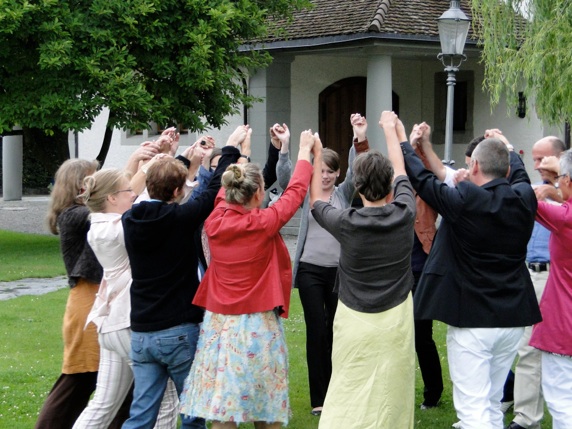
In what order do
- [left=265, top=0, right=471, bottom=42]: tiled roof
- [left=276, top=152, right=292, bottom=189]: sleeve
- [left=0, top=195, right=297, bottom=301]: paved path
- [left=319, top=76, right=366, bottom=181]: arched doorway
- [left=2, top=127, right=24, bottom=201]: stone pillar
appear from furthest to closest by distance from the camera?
[left=2, top=127, right=24, bottom=201]: stone pillar → [left=319, top=76, right=366, bottom=181]: arched doorway → [left=265, top=0, right=471, bottom=42]: tiled roof → [left=0, top=195, right=297, bottom=301]: paved path → [left=276, top=152, right=292, bottom=189]: sleeve

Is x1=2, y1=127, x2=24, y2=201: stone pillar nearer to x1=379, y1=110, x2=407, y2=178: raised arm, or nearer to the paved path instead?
the paved path

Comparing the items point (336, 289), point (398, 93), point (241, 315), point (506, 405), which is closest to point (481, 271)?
point (336, 289)

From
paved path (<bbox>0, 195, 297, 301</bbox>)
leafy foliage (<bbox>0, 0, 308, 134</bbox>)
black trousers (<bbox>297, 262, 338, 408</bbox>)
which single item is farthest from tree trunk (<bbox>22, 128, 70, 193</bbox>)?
black trousers (<bbox>297, 262, 338, 408</bbox>)

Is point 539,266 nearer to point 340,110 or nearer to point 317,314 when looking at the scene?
point 317,314

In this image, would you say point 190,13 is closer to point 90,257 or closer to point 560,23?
point 560,23

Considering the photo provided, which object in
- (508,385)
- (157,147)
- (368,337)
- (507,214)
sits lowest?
(508,385)

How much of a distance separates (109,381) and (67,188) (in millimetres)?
1245

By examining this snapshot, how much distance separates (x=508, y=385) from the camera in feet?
23.8

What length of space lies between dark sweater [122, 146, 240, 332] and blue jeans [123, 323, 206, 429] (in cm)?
6

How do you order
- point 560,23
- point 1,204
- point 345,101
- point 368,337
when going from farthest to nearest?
point 1,204, point 345,101, point 560,23, point 368,337

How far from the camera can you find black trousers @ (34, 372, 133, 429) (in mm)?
5949

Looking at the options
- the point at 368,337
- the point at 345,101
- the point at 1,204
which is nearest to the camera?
the point at 368,337

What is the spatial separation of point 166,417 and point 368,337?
5.23 ft

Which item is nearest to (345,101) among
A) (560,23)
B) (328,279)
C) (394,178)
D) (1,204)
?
(560,23)
